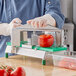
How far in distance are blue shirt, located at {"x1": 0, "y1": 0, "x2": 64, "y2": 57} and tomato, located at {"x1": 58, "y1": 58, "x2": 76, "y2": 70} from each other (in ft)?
1.48

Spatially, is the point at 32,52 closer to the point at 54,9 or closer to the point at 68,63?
the point at 68,63

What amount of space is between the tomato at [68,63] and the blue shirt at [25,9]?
1.48 feet

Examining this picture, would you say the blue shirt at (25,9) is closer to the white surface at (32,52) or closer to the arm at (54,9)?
the arm at (54,9)

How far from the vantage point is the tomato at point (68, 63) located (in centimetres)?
132

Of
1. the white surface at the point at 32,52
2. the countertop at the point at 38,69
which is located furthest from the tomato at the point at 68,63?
the white surface at the point at 32,52

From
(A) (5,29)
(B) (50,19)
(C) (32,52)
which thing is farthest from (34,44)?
(A) (5,29)

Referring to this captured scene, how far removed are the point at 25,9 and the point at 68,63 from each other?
0.74m

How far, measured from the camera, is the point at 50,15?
5.44 feet

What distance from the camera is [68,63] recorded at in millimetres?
1356

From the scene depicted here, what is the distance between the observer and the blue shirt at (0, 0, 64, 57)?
1.80 meters

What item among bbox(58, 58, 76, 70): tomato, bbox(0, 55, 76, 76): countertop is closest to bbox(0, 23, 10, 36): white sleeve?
bbox(0, 55, 76, 76): countertop

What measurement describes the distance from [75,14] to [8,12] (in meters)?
1.97

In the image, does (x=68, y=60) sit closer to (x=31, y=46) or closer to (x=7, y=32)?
(x=31, y=46)

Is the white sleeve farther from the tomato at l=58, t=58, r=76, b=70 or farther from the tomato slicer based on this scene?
the tomato at l=58, t=58, r=76, b=70
